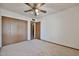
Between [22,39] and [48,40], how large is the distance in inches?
79.1

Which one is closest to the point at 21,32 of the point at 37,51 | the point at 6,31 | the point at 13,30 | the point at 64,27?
the point at 13,30

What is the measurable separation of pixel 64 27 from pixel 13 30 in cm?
322

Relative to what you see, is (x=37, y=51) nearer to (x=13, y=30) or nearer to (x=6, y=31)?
(x=6, y=31)

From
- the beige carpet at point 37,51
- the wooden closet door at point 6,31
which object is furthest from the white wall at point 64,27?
the wooden closet door at point 6,31

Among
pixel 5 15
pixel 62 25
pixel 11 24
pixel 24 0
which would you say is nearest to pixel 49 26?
pixel 62 25

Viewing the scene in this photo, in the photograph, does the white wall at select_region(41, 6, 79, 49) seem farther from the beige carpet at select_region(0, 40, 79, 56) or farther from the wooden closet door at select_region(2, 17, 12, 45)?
the wooden closet door at select_region(2, 17, 12, 45)

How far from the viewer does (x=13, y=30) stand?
17.7 ft

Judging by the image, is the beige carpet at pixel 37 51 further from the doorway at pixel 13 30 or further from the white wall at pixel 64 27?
the doorway at pixel 13 30

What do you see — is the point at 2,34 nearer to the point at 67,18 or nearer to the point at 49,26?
the point at 49,26

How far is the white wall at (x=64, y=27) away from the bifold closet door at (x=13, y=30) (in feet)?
5.98

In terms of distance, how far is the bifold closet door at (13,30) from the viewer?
15.9 feet

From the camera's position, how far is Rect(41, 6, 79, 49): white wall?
401cm

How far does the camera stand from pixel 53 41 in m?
5.73

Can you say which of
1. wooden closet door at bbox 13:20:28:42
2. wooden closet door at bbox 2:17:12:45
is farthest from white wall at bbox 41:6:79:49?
wooden closet door at bbox 2:17:12:45
